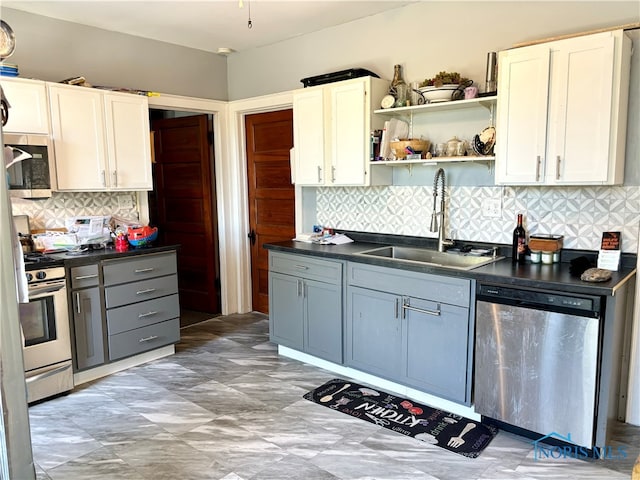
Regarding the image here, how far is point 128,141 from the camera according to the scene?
3.81 metres

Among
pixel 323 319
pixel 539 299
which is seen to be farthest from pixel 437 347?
pixel 323 319

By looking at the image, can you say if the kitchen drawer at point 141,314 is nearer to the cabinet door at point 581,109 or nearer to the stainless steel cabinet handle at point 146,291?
the stainless steel cabinet handle at point 146,291

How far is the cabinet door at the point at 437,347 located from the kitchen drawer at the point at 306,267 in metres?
0.62

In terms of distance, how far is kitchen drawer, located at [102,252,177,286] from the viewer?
346 centimetres

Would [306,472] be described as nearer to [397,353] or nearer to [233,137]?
[397,353]

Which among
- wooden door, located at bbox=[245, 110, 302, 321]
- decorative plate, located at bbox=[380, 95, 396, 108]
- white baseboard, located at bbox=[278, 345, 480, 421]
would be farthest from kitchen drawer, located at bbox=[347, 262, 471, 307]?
wooden door, located at bbox=[245, 110, 302, 321]

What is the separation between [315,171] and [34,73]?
2.28 meters

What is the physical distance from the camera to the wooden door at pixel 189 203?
495 centimetres

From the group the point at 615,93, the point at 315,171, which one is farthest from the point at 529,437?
the point at 315,171

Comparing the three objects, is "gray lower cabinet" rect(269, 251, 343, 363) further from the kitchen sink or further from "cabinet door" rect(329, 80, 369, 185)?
"cabinet door" rect(329, 80, 369, 185)

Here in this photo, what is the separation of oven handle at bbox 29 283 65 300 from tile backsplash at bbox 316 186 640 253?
2193 millimetres

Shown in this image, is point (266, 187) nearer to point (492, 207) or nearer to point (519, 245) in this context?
point (492, 207)

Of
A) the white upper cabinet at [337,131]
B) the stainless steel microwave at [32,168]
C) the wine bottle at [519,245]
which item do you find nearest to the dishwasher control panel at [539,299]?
the wine bottle at [519,245]

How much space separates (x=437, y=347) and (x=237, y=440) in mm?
1309
